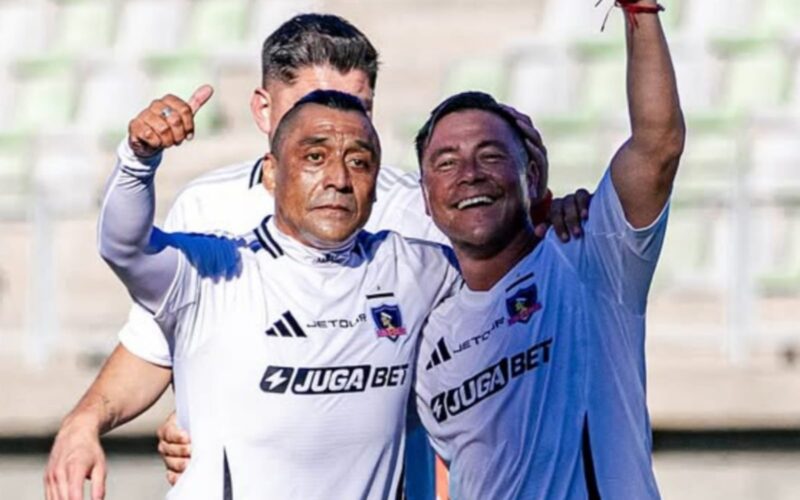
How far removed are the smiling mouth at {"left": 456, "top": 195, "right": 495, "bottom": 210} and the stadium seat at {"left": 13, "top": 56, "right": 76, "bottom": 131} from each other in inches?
425

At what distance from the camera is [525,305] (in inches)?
186

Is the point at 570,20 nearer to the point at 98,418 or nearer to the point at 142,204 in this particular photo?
the point at 98,418

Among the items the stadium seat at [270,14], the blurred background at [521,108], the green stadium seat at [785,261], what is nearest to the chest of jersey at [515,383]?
the blurred background at [521,108]

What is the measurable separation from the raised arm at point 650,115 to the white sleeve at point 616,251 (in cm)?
7

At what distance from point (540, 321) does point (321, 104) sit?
0.69 m

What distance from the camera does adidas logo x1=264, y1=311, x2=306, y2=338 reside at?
4863mm

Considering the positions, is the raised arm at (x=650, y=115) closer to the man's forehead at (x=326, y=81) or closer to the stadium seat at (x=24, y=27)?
the man's forehead at (x=326, y=81)

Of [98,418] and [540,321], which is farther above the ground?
[540,321]

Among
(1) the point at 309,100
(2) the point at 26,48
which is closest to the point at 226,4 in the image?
(2) the point at 26,48

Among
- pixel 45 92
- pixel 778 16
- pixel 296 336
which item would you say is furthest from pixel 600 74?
pixel 296 336

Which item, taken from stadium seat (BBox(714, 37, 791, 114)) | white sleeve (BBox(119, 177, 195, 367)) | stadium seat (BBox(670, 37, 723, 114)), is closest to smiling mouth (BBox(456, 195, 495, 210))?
white sleeve (BBox(119, 177, 195, 367))

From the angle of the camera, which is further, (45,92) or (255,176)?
(45,92)

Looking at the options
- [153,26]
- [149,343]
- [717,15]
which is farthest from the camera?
[153,26]

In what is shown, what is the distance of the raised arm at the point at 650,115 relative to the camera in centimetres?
441
